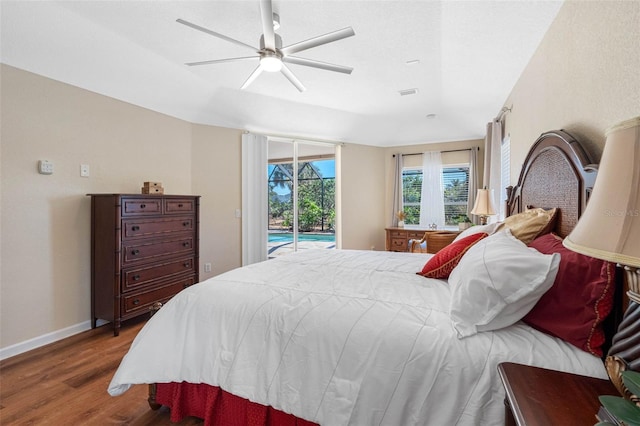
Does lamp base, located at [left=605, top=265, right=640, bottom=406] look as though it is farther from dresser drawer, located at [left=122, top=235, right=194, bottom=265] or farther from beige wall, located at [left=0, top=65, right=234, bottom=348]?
beige wall, located at [left=0, top=65, right=234, bottom=348]

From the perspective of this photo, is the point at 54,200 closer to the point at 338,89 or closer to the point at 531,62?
the point at 338,89

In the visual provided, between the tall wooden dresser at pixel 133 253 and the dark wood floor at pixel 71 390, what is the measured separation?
361mm

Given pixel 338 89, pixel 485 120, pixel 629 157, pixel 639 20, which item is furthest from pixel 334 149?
pixel 629 157

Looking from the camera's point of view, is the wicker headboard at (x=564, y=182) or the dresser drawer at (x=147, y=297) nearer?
the wicker headboard at (x=564, y=182)

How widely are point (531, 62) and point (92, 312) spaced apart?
4566 millimetres

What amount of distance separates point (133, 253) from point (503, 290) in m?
3.08

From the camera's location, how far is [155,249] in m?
3.10

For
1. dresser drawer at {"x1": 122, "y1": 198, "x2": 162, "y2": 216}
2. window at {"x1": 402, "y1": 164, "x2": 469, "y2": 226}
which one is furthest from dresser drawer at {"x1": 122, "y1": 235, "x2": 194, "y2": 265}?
window at {"x1": 402, "y1": 164, "x2": 469, "y2": 226}

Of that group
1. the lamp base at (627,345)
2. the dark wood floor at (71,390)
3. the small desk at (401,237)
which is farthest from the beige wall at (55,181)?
the small desk at (401,237)

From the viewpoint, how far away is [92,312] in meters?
2.98

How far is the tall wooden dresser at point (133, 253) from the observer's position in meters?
2.79

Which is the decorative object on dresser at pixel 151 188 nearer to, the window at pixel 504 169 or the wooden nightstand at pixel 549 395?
the wooden nightstand at pixel 549 395

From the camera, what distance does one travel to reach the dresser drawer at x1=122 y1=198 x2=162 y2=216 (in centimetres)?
282

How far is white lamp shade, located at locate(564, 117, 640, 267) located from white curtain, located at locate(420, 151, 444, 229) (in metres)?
4.98
